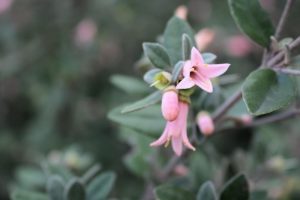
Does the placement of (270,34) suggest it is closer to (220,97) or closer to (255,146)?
(220,97)

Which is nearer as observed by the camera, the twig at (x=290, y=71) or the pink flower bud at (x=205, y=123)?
the twig at (x=290, y=71)

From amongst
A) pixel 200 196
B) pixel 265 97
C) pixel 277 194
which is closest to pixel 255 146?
pixel 277 194

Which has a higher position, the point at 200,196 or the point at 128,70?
the point at 128,70

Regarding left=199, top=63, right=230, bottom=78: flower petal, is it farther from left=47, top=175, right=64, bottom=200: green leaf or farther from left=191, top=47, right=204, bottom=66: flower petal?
left=47, top=175, right=64, bottom=200: green leaf

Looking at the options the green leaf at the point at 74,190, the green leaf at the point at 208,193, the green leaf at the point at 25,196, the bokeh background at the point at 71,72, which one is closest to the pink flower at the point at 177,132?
the green leaf at the point at 208,193

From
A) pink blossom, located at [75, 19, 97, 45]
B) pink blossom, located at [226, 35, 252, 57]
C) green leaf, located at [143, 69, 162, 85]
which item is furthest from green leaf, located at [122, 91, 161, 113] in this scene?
pink blossom, located at [226, 35, 252, 57]

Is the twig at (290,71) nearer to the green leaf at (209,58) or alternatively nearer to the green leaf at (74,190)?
the green leaf at (209,58)

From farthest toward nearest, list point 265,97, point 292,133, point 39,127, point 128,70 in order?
point 128,70 → point 39,127 → point 292,133 → point 265,97
